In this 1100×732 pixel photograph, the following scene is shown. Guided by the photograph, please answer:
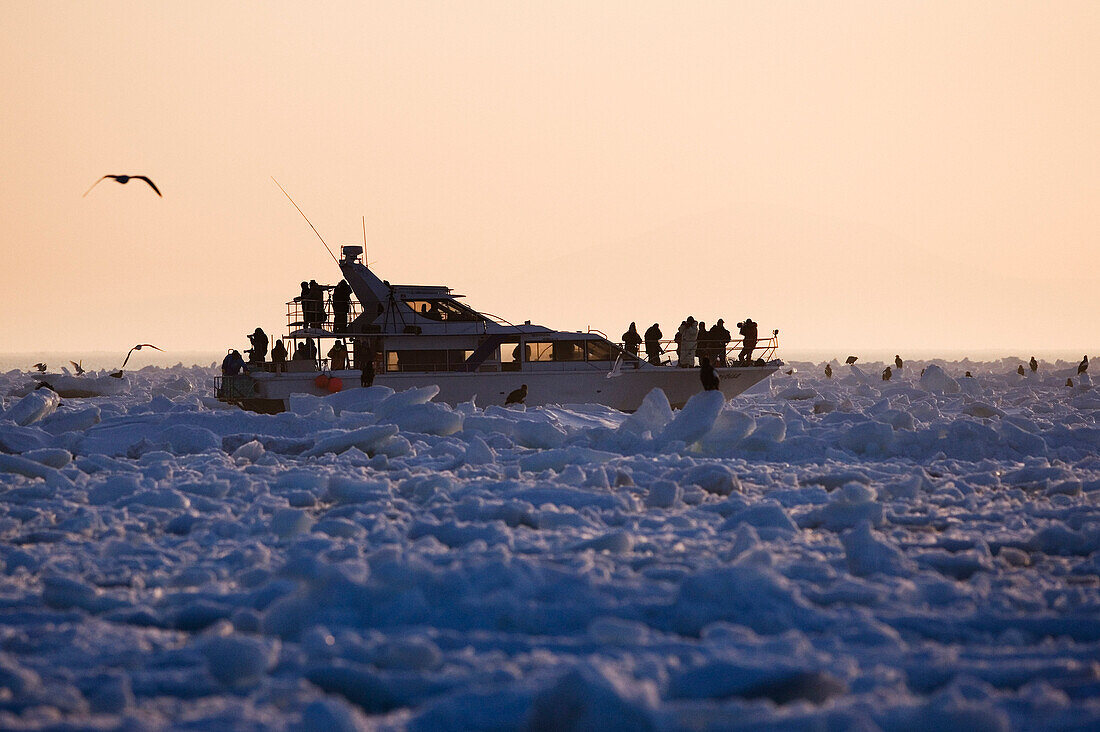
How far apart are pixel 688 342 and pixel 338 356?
9075 millimetres

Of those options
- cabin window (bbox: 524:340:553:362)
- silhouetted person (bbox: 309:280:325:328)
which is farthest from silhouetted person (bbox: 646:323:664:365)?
silhouetted person (bbox: 309:280:325:328)

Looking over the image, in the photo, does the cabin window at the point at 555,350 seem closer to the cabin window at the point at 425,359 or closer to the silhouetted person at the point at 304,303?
the cabin window at the point at 425,359

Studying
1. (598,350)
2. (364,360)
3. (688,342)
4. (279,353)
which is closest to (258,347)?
(279,353)

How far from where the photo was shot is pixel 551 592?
8.06 m

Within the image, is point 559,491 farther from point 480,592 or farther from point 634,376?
point 634,376

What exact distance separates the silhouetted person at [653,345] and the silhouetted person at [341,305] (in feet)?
25.8

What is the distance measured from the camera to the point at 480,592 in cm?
805

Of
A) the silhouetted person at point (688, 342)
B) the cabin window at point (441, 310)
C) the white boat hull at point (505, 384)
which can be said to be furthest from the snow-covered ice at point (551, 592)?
the silhouetted person at point (688, 342)

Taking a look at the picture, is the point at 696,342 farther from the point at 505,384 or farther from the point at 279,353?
the point at 279,353

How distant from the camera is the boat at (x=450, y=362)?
2664cm

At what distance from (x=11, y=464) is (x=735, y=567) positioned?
11143 mm

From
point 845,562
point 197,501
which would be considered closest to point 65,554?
point 197,501

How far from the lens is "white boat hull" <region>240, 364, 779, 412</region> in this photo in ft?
86.4

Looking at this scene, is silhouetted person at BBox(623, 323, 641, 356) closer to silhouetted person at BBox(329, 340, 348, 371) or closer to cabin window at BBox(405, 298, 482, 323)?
cabin window at BBox(405, 298, 482, 323)
